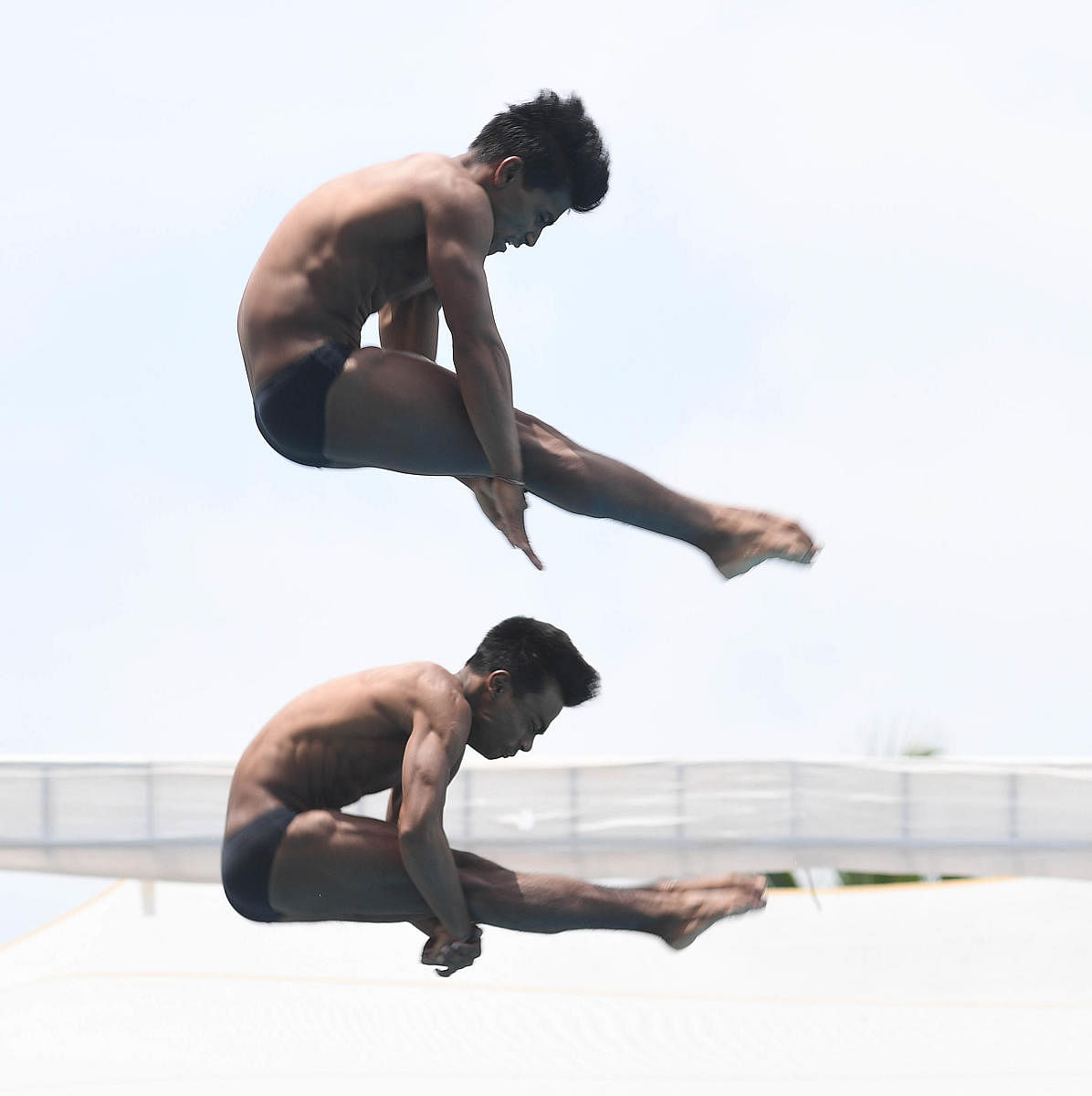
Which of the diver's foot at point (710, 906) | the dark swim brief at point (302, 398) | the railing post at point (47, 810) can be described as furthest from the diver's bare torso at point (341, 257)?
the railing post at point (47, 810)

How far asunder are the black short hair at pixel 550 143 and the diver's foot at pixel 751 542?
41.1 inches

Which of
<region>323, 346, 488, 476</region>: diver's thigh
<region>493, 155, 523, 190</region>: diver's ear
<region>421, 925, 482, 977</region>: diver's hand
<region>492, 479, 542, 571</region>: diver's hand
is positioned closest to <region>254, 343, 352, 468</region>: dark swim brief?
<region>323, 346, 488, 476</region>: diver's thigh

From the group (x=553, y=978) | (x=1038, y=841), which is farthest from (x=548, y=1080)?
(x=1038, y=841)

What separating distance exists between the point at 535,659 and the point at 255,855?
1008 millimetres

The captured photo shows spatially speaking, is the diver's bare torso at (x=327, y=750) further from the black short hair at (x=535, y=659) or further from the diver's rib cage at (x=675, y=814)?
the diver's rib cage at (x=675, y=814)

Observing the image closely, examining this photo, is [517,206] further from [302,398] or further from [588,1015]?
[588,1015]

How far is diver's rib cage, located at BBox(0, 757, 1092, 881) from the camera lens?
10938mm

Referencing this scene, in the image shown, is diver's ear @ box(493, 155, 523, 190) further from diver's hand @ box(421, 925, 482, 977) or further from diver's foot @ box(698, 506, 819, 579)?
diver's hand @ box(421, 925, 482, 977)

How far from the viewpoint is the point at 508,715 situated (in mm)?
5039

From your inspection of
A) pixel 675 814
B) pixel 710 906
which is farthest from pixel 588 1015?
pixel 710 906

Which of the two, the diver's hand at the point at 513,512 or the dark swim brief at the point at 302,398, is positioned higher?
the dark swim brief at the point at 302,398

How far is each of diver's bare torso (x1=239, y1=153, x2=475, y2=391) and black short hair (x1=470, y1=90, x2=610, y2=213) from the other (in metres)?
0.13

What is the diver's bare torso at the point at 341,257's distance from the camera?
4.77m

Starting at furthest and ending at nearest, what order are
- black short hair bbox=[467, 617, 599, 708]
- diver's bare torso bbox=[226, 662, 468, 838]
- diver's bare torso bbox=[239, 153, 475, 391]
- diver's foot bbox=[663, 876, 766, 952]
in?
1. diver's foot bbox=[663, 876, 766, 952]
2. diver's bare torso bbox=[226, 662, 468, 838]
3. black short hair bbox=[467, 617, 599, 708]
4. diver's bare torso bbox=[239, 153, 475, 391]
